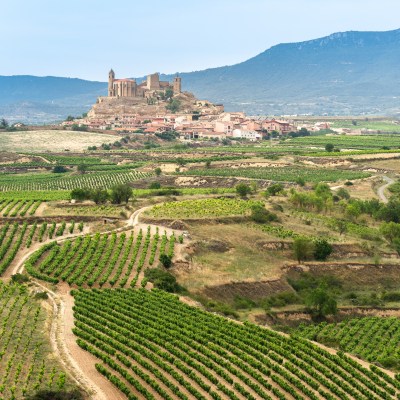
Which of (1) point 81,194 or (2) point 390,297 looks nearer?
(2) point 390,297

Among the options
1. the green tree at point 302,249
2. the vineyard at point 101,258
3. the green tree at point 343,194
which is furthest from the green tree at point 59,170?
the green tree at point 302,249

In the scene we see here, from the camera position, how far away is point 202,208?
7762 cm

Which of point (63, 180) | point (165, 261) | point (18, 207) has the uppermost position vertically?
point (18, 207)

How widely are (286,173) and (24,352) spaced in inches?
3246

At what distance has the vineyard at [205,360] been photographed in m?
34.9

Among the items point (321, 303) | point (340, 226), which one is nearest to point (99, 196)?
point (340, 226)

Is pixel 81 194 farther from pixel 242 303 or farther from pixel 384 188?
pixel 384 188

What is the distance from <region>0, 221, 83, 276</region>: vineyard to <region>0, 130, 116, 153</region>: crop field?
301 ft

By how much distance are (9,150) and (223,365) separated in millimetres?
127166

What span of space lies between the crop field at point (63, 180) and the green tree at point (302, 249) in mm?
44135

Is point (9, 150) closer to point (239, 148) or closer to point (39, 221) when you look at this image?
point (239, 148)

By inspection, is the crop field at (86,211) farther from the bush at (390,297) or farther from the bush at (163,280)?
the bush at (390,297)

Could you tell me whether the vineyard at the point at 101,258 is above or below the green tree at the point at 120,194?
below

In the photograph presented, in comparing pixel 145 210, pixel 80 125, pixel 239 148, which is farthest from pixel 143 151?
pixel 145 210
